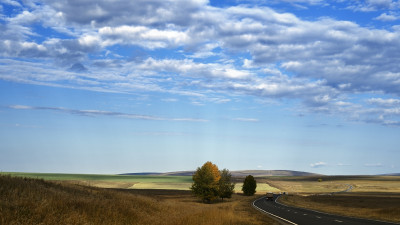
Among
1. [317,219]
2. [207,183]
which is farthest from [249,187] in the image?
[317,219]

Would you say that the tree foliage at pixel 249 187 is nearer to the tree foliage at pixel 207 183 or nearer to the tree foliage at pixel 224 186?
the tree foliage at pixel 224 186

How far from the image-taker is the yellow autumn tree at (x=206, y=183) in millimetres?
102062

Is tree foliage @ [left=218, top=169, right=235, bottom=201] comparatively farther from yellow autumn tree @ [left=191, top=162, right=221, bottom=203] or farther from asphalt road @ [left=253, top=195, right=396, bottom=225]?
asphalt road @ [left=253, top=195, right=396, bottom=225]

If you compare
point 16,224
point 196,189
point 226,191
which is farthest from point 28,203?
point 226,191

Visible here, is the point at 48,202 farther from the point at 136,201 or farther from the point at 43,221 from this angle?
the point at 136,201

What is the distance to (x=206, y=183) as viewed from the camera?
338 feet

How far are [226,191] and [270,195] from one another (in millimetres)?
17529

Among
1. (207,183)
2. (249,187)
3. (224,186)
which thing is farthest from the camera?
(249,187)

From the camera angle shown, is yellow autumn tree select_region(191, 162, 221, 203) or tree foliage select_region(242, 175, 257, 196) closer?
yellow autumn tree select_region(191, 162, 221, 203)

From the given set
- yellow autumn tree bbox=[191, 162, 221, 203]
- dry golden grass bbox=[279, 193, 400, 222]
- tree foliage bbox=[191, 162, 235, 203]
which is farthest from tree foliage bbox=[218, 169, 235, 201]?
dry golden grass bbox=[279, 193, 400, 222]

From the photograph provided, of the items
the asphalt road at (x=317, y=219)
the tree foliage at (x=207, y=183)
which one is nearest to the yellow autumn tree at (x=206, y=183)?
the tree foliage at (x=207, y=183)

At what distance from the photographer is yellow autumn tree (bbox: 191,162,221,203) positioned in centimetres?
10206

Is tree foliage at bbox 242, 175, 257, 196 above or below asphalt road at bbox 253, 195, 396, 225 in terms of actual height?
below

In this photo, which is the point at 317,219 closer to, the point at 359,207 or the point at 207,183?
the point at 359,207
